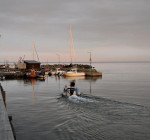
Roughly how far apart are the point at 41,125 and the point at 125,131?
25.5 feet

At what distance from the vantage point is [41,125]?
17.7 metres

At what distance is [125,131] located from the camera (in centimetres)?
1574

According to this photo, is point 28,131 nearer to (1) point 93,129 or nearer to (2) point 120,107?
(1) point 93,129

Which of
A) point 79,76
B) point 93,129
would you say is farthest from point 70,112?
point 79,76

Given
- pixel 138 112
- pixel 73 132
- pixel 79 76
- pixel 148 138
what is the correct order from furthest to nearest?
pixel 79 76
pixel 138 112
pixel 73 132
pixel 148 138

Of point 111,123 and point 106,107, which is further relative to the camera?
point 106,107

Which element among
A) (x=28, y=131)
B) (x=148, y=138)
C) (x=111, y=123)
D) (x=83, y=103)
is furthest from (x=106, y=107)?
(x=28, y=131)

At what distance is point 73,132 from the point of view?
15.7 metres

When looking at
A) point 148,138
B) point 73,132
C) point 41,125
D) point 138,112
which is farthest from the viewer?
point 138,112

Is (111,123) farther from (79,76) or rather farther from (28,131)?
(79,76)

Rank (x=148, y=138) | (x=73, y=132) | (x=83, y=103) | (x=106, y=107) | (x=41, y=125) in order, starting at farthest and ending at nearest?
(x=83, y=103)
(x=106, y=107)
(x=41, y=125)
(x=73, y=132)
(x=148, y=138)

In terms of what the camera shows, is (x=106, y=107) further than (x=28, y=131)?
Yes

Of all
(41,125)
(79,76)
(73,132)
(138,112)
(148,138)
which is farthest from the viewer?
(79,76)

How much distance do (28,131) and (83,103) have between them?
452 inches
